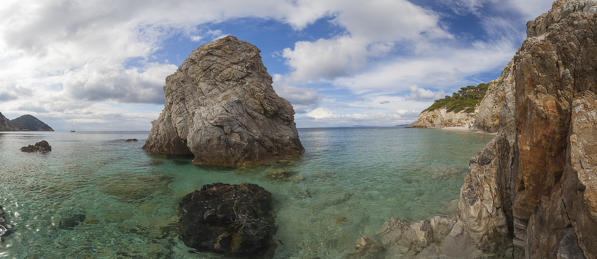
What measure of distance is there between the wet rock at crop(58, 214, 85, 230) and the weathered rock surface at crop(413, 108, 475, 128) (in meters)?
100

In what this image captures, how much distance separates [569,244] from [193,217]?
10.6 m

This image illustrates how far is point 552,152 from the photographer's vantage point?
4449mm

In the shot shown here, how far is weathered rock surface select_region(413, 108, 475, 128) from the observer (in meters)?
94.4

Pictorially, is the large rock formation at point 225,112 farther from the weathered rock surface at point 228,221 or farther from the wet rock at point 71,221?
the wet rock at point 71,221

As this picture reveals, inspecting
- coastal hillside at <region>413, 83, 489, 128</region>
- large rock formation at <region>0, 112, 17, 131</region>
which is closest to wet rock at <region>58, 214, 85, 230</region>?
coastal hillside at <region>413, 83, 489, 128</region>

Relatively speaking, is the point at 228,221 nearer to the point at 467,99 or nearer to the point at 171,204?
the point at 171,204

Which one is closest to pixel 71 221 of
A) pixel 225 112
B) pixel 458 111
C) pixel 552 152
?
pixel 225 112

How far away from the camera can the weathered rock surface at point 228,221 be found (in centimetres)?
799

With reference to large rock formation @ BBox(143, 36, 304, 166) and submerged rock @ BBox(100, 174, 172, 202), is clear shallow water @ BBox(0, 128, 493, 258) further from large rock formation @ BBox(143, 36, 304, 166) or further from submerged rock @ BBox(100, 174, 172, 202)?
large rock formation @ BBox(143, 36, 304, 166)

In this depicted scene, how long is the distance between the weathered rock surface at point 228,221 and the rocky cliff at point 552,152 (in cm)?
600

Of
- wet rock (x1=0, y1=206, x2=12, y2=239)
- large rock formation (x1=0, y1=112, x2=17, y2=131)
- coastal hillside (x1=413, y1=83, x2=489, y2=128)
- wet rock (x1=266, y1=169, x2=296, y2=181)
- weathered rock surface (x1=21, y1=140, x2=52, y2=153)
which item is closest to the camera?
wet rock (x1=0, y1=206, x2=12, y2=239)

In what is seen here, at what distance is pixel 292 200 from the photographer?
12219 mm

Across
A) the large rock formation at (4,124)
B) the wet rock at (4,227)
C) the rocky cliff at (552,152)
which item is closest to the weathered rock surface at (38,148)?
the wet rock at (4,227)

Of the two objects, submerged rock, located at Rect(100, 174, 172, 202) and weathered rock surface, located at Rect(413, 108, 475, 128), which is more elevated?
weathered rock surface, located at Rect(413, 108, 475, 128)
